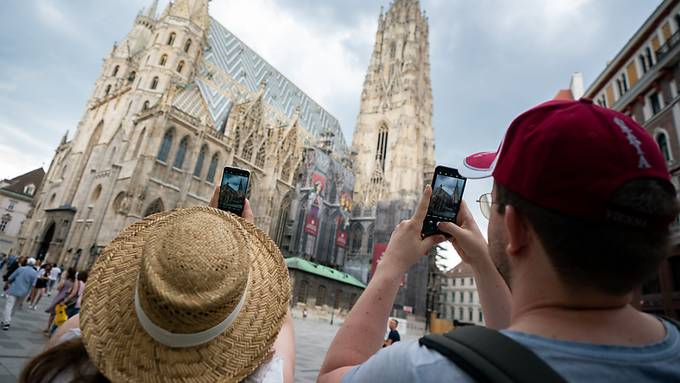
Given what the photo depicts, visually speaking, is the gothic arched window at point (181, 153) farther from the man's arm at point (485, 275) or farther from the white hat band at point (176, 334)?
the man's arm at point (485, 275)

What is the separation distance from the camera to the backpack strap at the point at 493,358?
0.55 meters

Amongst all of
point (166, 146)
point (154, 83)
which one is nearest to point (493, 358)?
point (166, 146)

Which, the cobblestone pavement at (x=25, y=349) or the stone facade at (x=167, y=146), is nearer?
the cobblestone pavement at (x=25, y=349)

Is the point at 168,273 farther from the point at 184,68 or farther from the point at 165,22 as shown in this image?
the point at 165,22

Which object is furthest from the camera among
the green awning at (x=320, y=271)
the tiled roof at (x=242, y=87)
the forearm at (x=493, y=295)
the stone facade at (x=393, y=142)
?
the stone facade at (x=393, y=142)

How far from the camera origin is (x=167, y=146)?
22.1 m

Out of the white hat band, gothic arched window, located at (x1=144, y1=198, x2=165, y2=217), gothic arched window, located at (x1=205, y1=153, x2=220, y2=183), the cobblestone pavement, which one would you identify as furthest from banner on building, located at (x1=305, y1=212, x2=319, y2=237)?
the white hat band

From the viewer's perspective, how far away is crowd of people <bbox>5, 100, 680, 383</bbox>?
2.08 ft

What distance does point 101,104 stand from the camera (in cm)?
2702

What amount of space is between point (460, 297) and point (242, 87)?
44283 millimetres

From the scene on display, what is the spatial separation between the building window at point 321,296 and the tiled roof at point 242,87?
596 inches

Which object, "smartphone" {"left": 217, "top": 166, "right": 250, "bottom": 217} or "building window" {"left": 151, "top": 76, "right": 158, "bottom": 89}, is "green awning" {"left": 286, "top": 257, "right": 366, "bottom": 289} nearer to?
"building window" {"left": 151, "top": 76, "right": 158, "bottom": 89}

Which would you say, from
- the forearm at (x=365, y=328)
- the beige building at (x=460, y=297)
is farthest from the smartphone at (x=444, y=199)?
the beige building at (x=460, y=297)

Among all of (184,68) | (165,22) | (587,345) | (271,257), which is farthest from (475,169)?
(165,22)
